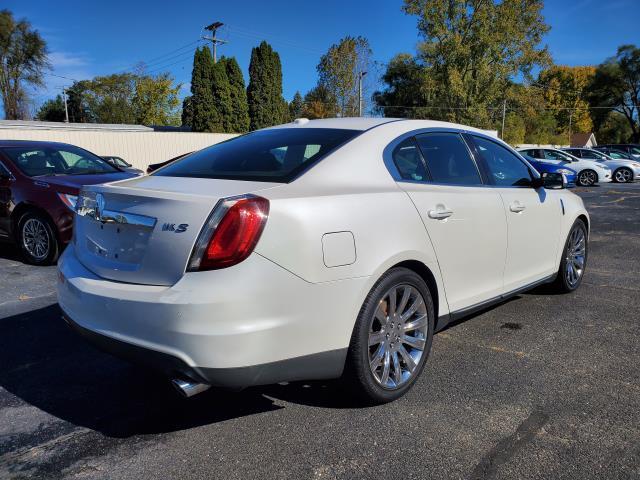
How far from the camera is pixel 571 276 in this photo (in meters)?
5.19

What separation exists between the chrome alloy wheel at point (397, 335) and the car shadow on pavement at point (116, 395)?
0.31 meters

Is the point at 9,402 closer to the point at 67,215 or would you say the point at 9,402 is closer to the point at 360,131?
the point at 360,131

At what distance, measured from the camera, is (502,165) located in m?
4.25

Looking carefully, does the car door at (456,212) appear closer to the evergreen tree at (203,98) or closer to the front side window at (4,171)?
the front side window at (4,171)

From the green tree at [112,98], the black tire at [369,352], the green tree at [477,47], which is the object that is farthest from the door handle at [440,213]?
the green tree at [112,98]

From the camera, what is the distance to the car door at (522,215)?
4008 mm

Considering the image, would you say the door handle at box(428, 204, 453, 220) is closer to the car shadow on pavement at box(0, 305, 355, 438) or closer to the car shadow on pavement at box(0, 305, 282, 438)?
the car shadow on pavement at box(0, 305, 355, 438)

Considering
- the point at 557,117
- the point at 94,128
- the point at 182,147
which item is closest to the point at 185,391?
the point at 182,147

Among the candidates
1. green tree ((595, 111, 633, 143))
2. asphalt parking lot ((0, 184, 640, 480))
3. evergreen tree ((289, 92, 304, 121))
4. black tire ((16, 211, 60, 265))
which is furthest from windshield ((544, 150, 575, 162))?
green tree ((595, 111, 633, 143))

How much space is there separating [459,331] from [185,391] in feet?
8.12

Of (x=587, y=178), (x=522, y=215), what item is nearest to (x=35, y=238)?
(x=522, y=215)

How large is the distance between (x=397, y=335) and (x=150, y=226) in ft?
4.76

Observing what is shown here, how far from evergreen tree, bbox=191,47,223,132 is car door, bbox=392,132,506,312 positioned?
35.3 metres

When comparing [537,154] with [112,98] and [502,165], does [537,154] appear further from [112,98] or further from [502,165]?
[112,98]
